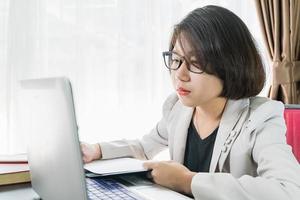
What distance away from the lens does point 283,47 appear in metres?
2.01

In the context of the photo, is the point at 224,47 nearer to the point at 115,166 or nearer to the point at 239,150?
the point at 239,150

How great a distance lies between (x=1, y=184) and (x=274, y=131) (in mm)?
710

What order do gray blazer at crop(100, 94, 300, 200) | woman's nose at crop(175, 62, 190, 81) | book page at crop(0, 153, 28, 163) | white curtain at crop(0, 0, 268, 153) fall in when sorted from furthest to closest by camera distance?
white curtain at crop(0, 0, 268, 153)
book page at crop(0, 153, 28, 163)
woman's nose at crop(175, 62, 190, 81)
gray blazer at crop(100, 94, 300, 200)

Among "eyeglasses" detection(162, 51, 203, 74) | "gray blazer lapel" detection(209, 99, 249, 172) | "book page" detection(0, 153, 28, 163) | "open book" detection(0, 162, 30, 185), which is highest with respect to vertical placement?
"eyeglasses" detection(162, 51, 203, 74)

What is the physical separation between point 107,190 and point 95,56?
47.4 inches

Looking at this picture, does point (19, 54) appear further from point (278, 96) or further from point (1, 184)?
point (278, 96)

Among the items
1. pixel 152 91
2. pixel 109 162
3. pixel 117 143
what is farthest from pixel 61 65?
pixel 109 162

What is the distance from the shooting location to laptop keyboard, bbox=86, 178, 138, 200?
0.80m

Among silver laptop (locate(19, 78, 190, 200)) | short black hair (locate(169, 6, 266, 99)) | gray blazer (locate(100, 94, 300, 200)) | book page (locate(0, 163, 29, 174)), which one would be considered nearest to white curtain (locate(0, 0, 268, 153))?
gray blazer (locate(100, 94, 300, 200))

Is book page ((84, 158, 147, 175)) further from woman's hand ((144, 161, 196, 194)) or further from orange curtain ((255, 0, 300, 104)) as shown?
orange curtain ((255, 0, 300, 104))

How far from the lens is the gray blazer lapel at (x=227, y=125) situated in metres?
1.03

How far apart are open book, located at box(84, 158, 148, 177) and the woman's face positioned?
22 cm

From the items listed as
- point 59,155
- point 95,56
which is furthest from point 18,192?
point 95,56

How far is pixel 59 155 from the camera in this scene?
0.66 metres
